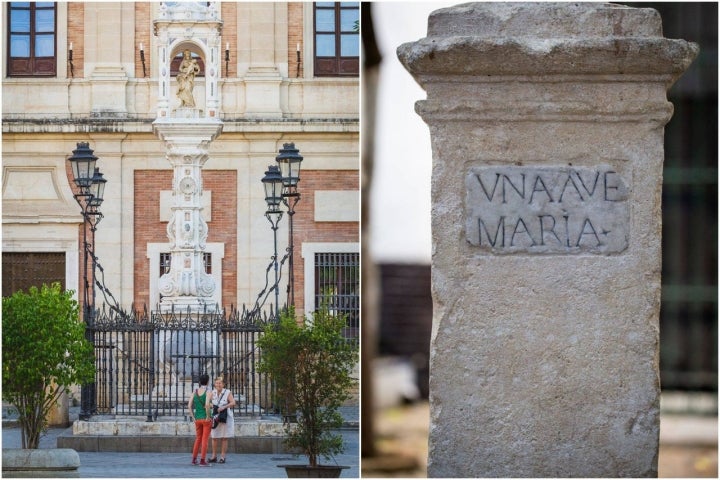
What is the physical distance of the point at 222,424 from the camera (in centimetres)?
1200

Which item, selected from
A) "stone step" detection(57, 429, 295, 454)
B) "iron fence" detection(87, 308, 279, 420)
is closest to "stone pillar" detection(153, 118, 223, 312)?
"iron fence" detection(87, 308, 279, 420)

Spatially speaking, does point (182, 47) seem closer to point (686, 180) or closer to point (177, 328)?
point (177, 328)

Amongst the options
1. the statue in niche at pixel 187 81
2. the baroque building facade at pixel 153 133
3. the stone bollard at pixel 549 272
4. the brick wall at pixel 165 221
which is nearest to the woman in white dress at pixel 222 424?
the statue in niche at pixel 187 81

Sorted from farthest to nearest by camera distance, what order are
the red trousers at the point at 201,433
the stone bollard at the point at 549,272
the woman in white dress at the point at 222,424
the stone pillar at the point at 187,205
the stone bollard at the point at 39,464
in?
the stone pillar at the point at 187,205
the woman in white dress at the point at 222,424
the red trousers at the point at 201,433
the stone bollard at the point at 39,464
the stone bollard at the point at 549,272

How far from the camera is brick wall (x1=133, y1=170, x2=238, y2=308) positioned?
707 inches

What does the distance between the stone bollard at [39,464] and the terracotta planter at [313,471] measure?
1.82 m

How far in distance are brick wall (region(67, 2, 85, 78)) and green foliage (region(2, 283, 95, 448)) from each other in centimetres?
784

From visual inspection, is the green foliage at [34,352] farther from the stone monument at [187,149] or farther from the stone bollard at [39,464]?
the stone monument at [187,149]

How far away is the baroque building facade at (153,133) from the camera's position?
58.6 ft

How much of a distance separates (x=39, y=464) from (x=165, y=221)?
29.2 ft

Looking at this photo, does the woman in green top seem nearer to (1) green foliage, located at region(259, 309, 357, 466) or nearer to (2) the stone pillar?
(1) green foliage, located at region(259, 309, 357, 466)

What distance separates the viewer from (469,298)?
15.1 ft

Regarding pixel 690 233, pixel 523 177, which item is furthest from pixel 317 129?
pixel 523 177

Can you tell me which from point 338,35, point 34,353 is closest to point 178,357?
point 34,353
